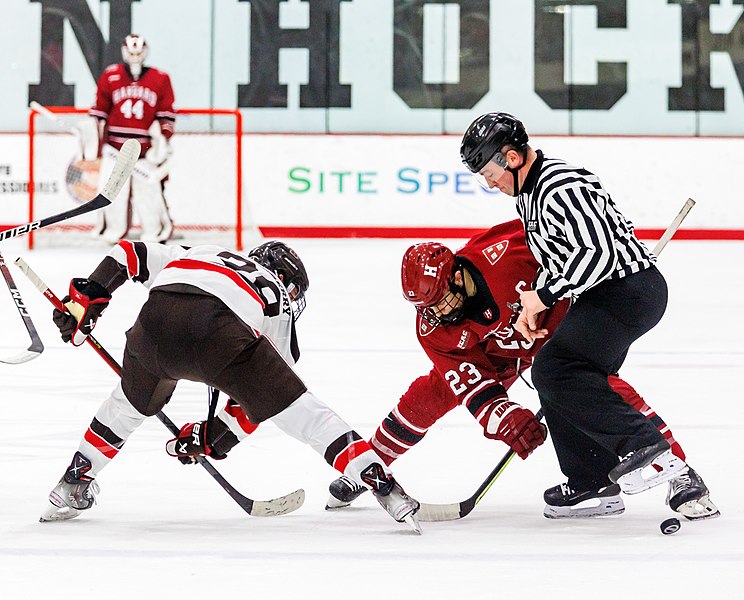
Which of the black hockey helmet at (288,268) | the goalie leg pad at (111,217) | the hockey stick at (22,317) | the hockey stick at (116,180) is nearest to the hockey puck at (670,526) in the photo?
the black hockey helmet at (288,268)

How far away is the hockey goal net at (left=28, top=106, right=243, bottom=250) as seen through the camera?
28.9 feet

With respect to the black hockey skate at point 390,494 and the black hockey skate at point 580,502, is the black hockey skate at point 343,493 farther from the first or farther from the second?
the black hockey skate at point 580,502

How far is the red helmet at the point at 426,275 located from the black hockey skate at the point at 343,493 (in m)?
0.38

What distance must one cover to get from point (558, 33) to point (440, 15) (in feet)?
3.02

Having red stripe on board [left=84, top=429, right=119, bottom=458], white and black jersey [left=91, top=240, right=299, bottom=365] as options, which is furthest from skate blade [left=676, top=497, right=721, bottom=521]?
red stripe on board [left=84, top=429, right=119, bottom=458]

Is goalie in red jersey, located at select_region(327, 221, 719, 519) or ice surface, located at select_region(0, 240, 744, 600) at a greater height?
goalie in red jersey, located at select_region(327, 221, 719, 519)

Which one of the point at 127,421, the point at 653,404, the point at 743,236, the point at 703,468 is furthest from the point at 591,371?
the point at 743,236

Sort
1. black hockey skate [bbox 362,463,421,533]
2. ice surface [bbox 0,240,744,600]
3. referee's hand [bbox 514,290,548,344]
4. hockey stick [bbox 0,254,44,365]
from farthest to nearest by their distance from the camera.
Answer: hockey stick [bbox 0,254,44,365] → referee's hand [bbox 514,290,548,344] → black hockey skate [bbox 362,463,421,533] → ice surface [bbox 0,240,744,600]

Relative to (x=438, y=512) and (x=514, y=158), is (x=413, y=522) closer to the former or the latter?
(x=438, y=512)

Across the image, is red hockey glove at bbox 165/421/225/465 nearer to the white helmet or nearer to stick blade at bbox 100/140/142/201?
stick blade at bbox 100/140/142/201

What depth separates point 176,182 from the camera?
9031mm

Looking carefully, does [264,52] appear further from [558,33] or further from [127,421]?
[127,421]

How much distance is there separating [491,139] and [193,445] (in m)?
0.82

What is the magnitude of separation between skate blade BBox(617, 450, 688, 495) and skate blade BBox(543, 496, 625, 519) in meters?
0.19
